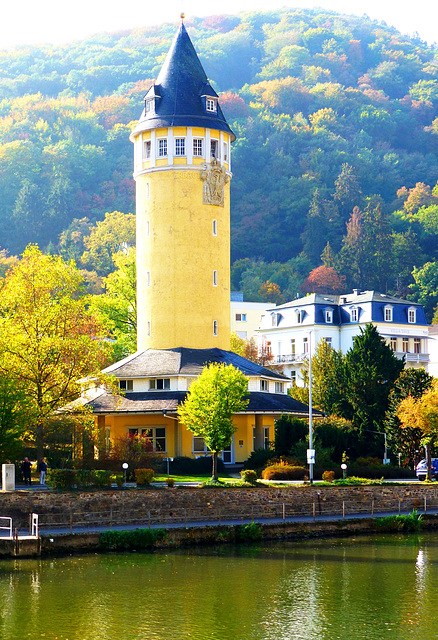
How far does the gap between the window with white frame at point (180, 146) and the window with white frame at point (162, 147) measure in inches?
28.1

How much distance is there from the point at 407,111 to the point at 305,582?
14940 cm

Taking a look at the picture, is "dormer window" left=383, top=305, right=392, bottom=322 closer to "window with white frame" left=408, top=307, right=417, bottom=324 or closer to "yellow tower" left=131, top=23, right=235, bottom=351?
"window with white frame" left=408, top=307, right=417, bottom=324

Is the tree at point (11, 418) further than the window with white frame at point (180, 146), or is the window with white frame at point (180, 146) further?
the window with white frame at point (180, 146)

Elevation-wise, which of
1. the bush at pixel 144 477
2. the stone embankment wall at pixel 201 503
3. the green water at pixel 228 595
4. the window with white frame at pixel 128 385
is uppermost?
the window with white frame at pixel 128 385

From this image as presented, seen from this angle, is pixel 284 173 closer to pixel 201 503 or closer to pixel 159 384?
pixel 159 384

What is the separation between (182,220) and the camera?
58469 mm

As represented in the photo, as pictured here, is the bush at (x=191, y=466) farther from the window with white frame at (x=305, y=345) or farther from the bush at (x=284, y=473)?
the window with white frame at (x=305, y=345)

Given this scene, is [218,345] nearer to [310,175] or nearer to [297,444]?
[297,444]

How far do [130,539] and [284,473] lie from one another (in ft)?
43.6

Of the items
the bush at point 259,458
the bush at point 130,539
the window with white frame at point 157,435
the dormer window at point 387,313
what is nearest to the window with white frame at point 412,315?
the dormer window at point 387,313

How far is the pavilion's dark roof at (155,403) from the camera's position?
5309 centimetres

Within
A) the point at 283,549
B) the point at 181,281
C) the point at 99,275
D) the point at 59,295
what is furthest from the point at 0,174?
the point at 283,549

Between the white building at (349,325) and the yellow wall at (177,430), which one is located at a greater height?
the white building at (349,325)

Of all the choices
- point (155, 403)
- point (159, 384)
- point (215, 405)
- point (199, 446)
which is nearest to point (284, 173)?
point (159, 384)
